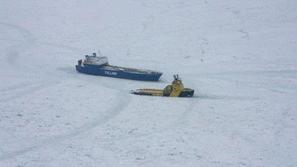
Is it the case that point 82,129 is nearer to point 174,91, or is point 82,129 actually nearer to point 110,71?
point 174,91

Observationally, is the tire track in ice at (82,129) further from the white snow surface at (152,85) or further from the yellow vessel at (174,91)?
the yellow vessel at (174,91)

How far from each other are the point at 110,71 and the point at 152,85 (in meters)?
1.96

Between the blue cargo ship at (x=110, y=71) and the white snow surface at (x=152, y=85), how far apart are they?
31 cm

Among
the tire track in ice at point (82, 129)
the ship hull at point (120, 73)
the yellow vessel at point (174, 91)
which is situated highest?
the ship hull at point (120, 73)

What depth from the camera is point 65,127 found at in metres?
12.9

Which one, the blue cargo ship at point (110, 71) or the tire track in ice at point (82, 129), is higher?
the blue cargo ship at point (110, 71)

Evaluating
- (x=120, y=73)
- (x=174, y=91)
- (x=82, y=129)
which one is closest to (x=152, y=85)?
(x=120, y=73)

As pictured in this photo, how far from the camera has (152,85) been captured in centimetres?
1791

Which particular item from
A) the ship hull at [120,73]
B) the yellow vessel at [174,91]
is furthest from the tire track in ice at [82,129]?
the ship hull at [120,73]

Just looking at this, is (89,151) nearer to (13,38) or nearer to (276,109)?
(276,109)

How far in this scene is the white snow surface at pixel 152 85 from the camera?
11.5 m

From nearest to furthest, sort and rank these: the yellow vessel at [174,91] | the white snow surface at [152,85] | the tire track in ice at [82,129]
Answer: the tire track in ice at [82,129]
the white snow surface at [152,85]
the yellow vessel at [174,91]

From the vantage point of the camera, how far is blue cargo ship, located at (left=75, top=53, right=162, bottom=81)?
18.4 meters

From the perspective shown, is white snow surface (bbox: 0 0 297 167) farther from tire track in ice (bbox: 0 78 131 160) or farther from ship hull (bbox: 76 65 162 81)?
ship hull (bbox: 76 65 162 81)
